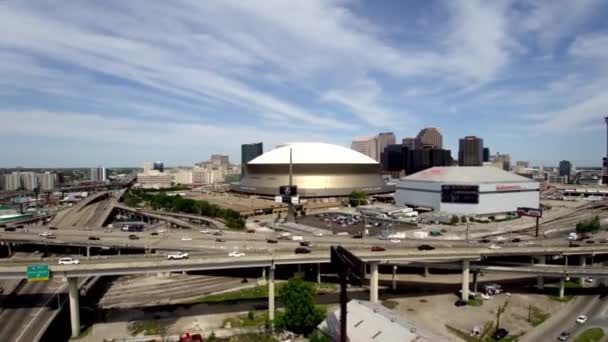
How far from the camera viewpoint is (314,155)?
15350 cm

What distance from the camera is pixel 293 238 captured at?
62.9 metres

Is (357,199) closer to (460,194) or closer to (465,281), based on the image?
(460,194)

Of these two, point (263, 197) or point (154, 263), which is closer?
point (154, 263)

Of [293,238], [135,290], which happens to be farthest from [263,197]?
[135,290]

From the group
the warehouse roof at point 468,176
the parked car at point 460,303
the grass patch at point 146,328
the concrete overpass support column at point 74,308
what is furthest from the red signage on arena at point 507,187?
the concrete overpass support column at point 74,308

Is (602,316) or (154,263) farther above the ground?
(154,263)

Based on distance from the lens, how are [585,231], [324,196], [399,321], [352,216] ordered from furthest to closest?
1. [324,196]
2. [352,216]
3. [585,231]
4. [399,321]

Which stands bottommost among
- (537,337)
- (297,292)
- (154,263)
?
(537,337)

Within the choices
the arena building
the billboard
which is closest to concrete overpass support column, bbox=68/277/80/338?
the billboard

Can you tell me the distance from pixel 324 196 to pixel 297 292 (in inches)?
4135

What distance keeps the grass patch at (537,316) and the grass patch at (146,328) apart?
127 feet

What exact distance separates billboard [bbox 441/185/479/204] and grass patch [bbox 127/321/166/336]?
91.1 m

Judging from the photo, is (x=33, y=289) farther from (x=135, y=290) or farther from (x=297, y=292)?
(x=297, y=292)

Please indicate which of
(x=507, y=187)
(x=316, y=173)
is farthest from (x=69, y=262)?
(x=316, y=173)
